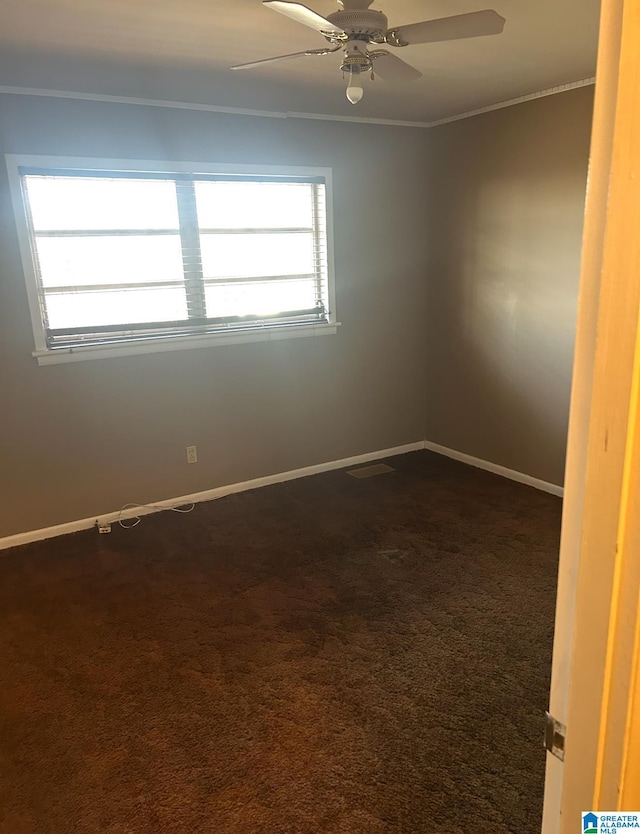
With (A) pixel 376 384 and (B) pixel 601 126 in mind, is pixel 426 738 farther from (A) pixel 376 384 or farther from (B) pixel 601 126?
(A) pixel 376 384

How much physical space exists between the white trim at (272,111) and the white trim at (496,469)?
2403 millimetres

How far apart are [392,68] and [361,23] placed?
47 cm

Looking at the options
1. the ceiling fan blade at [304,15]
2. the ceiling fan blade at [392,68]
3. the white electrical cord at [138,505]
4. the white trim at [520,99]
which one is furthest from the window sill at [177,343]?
the ceiling fan blade at [304,15]

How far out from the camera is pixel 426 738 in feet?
6.61

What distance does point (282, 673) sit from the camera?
7.72 feet

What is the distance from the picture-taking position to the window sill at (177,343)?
3465mm

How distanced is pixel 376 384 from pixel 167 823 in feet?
11.2

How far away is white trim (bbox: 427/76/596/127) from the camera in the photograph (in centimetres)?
342

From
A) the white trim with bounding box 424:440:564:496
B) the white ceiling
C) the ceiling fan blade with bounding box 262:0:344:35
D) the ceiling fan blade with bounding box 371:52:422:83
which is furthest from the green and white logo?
the white trim with bounding box 424:440:564:496

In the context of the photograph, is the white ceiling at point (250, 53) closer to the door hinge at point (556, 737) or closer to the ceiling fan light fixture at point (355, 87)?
the ceiling fan light fixture at point (355, 87)

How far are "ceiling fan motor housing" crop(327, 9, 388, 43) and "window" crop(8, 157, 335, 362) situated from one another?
188 cm

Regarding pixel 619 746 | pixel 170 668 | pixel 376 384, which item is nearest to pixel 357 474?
pixel 376 384

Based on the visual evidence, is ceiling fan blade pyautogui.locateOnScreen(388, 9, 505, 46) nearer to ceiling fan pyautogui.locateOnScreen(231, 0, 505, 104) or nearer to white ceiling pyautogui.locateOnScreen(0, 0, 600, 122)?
ceiling fan pyautogui.locateOnScreen(231, 0, 505, 104)

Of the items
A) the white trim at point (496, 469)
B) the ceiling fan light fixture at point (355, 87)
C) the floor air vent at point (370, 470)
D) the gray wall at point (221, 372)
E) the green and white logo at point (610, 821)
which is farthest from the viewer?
the floor air vent at point (370, 470)
